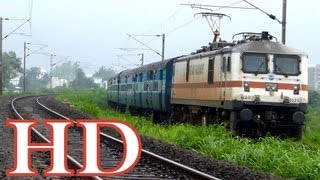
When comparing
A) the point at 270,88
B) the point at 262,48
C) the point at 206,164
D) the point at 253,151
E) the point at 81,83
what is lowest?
the point at 206,164

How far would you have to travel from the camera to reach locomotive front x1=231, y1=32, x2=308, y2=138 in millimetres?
17438

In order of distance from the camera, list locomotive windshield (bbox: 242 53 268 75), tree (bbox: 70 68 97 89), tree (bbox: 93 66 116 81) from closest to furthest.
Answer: locomotive windshield (bbox: 242 53 268 75)
tree (bbox: 70 68 97 89)
tree (bbox: 93 66 116 81)

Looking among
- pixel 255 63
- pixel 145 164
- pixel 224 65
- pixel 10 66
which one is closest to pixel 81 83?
pixel 10 66

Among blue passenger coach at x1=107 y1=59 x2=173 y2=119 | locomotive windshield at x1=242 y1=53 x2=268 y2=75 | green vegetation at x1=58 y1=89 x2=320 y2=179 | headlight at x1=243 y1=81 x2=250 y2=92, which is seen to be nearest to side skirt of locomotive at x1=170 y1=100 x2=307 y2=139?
headlight at x1=243 y1=81 x2=250 y2=92

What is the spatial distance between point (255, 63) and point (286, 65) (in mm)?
938

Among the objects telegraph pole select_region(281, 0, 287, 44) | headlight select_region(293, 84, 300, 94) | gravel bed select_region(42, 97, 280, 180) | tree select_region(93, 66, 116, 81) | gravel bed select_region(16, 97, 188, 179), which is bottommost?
gravel bed select_region(42, 97, 280, 180)

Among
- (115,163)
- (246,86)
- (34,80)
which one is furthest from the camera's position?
(34,80)

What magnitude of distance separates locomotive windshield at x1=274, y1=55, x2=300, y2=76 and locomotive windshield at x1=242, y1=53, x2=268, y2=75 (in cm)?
31

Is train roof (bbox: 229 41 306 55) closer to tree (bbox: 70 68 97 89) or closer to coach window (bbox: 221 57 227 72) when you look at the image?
coach window (bbox: 221 57 227 72)

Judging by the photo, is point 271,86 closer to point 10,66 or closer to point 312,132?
point 312,132

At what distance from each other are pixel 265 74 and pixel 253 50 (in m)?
0.75

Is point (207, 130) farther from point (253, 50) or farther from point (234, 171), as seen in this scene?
point (234, 171)

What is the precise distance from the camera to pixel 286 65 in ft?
59.0

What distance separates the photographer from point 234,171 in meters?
11.0
